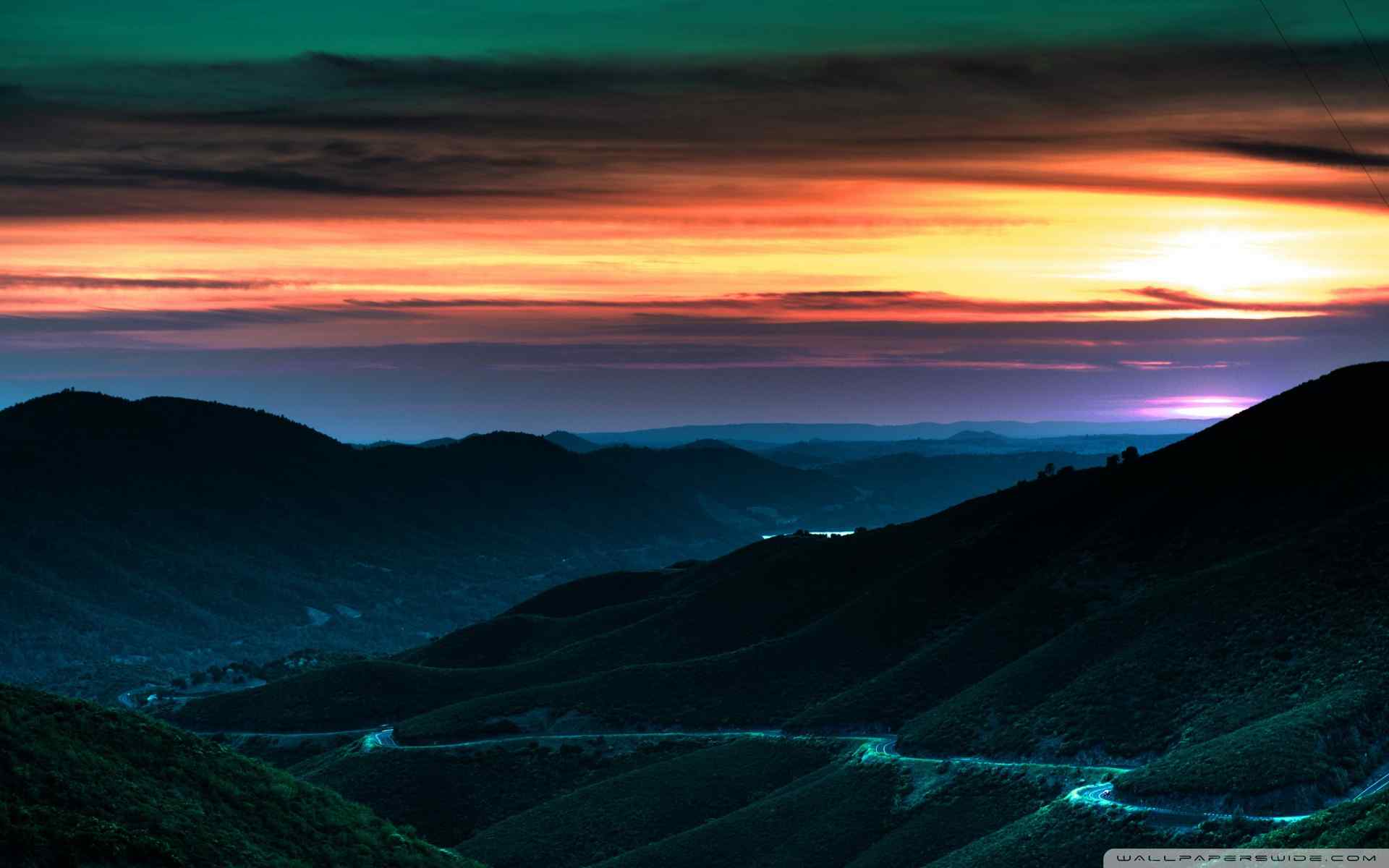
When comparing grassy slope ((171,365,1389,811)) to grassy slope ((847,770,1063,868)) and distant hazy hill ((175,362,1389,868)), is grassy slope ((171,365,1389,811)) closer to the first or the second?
distant hazy hill ((175,362,1389,868))

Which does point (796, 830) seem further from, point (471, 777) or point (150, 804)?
point (150, 804)

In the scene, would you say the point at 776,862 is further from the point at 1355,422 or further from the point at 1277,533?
the point at 1355,422

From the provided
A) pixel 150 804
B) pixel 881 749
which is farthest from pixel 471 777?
pixel 150 804

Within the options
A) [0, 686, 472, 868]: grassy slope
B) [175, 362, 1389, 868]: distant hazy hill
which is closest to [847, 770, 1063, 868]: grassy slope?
[175, 362, 1389, 868]: distant hazy hill

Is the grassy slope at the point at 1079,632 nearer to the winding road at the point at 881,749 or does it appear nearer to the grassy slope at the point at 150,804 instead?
the winding road at the point at 881,749

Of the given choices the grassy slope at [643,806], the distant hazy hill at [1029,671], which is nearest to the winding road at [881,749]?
the distant hazy hill at [1029,671]

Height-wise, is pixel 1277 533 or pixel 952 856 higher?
pixel 1277 533

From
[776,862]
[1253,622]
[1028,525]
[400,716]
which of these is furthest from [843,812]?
[400,716]
